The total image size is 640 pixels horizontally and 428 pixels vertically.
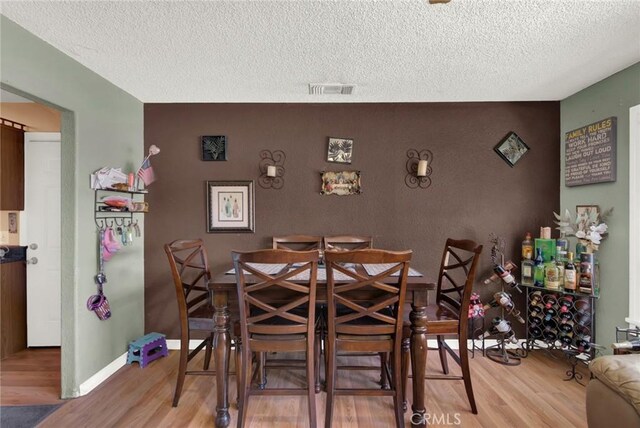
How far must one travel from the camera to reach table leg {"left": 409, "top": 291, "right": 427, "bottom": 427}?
5.51ft

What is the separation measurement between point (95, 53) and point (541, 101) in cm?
393

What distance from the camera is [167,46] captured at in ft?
6.28

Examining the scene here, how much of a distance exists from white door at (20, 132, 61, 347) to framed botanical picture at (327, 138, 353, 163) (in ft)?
8.69

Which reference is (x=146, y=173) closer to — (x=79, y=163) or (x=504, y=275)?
(x=79, y=163)

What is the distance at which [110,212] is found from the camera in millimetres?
2426

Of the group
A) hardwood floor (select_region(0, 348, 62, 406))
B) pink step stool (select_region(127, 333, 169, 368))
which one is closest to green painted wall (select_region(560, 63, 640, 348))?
pink step stool (select_region(127, 333, 169, 368))

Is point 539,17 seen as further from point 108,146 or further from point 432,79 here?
point 108,146

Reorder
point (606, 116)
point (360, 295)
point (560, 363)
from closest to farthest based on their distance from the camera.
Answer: point (360, 295), point (606, 116), point (560, 363)

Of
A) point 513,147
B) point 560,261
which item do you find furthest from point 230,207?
point 560,261

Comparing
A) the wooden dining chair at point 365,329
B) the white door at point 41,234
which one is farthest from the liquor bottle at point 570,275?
the white door at point 41,234

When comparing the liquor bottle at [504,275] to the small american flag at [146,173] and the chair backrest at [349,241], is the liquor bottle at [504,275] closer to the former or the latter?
the chair backrest at [349,241]

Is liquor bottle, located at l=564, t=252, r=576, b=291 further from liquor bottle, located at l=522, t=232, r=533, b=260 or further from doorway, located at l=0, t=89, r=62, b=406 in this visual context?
doorway, located at l=0, t=89, r=62, b=406

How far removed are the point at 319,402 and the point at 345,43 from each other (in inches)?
98.5

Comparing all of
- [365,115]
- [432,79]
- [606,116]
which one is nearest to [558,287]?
[606,116]
